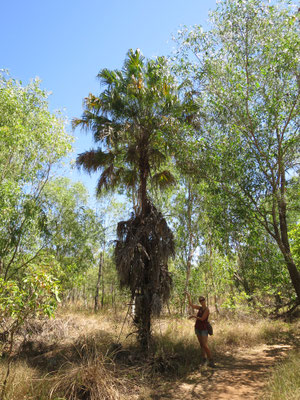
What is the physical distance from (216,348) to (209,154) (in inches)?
254

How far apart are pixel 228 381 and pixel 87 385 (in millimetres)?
3252

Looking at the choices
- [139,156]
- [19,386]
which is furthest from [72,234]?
[19,386]

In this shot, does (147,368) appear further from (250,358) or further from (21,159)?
(21,159)

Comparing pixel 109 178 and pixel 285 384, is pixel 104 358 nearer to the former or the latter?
pixel 285 384

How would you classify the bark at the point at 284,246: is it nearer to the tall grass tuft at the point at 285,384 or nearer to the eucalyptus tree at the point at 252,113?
the eucalyptus tree at the point at 252,113

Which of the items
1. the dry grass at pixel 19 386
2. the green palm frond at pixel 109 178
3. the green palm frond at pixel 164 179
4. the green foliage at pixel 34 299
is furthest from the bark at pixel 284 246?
the dry grass at pixel 19 386

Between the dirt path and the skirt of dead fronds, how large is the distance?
101cm

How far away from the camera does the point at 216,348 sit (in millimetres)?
9070

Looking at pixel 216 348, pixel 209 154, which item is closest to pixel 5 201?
pixel 209 154

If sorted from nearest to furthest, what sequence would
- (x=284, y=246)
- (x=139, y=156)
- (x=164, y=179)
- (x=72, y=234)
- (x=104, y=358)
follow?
(x=104, y=358)
(x=284, y=246)
(x=139, y=156)
(x=164, y=179)
(x=72, y=234)

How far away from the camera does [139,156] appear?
9.53 metres

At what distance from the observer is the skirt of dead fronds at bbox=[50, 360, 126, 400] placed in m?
5.23

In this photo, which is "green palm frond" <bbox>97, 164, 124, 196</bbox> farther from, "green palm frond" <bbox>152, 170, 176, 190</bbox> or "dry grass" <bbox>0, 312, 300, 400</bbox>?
"dry grass" <bbox>0, 312, 300, 400</bbox>

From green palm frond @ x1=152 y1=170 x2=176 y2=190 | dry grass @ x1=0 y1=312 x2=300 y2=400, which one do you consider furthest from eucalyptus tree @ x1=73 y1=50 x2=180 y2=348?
dry grass @ x1=0 y1=312 x2=300 y2=400
